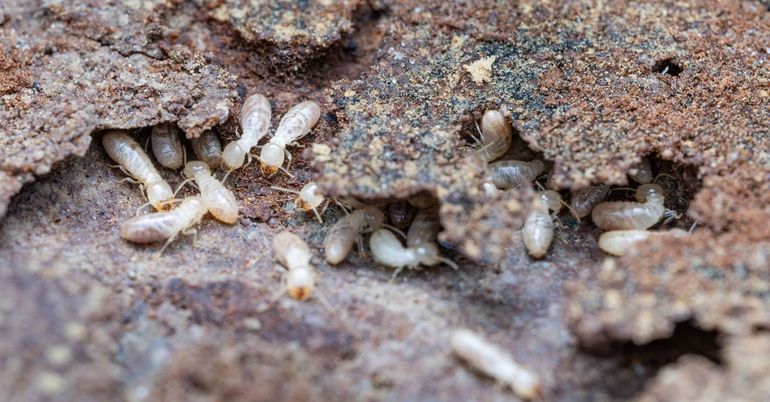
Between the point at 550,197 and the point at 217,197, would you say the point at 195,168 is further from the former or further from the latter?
the point at 550,197

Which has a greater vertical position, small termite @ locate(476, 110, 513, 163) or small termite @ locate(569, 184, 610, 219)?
small termite @ locate(476, 110, 513, 163)

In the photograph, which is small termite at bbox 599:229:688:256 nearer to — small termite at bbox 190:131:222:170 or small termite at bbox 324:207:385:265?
small termite at bbox 324:207:385:265

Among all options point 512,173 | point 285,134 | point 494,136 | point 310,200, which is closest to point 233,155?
point 285,134

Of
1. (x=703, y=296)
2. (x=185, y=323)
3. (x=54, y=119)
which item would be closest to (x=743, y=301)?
(x=703, y=296)

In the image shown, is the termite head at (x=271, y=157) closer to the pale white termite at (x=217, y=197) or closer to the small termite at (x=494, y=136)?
the pale white termite at (x=217, y=197)

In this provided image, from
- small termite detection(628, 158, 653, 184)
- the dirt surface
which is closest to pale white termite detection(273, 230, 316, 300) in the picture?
the dirt surface

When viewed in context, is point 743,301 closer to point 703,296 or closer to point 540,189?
point 703,296

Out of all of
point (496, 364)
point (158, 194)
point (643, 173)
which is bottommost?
point (158, 194)
